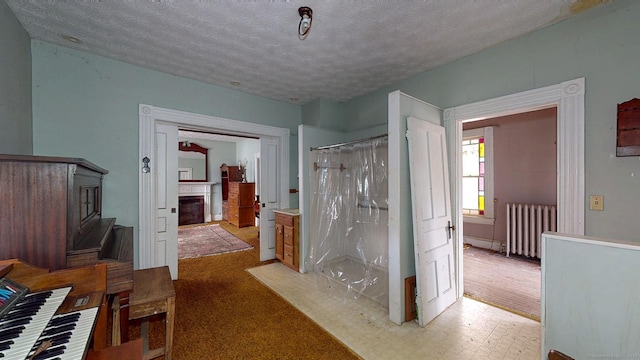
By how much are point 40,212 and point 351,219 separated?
245 cm

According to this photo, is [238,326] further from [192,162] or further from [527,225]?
[192,162]

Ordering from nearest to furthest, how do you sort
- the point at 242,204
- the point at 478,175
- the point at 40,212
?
the point at 40,212 < the point at 478,175 < the point at 242,204

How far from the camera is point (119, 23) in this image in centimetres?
194

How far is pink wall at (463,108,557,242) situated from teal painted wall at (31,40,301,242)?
4546 millimetres

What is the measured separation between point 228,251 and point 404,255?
3163 mm

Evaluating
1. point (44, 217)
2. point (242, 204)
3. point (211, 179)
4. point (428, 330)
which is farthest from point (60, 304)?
point (211, 179)

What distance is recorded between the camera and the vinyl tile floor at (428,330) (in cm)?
175

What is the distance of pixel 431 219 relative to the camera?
2.20 meters

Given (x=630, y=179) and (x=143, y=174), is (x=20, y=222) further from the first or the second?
(x=630, y=179)

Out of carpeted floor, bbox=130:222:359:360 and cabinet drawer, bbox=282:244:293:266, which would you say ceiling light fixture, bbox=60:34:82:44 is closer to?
carpeted floor, bbox=130:222:359:360

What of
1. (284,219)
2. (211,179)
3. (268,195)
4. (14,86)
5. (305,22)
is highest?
(305,22)

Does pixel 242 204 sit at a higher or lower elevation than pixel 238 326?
higher

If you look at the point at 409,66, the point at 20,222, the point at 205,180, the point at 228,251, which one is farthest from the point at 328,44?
the point at 205,180

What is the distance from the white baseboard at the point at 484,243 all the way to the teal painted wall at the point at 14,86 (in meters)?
5.62
